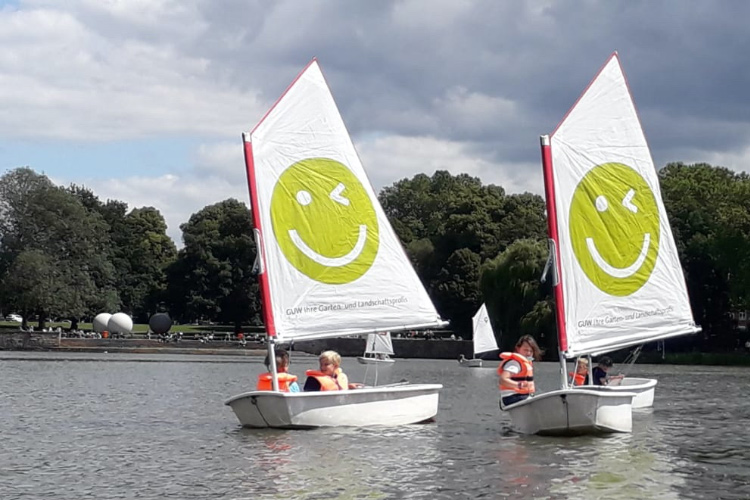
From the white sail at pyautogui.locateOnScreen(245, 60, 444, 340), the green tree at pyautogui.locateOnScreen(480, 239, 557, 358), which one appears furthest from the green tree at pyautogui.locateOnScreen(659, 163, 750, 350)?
the white sail at pyautogui.locateOnScreen(245, 60, 444, 340)

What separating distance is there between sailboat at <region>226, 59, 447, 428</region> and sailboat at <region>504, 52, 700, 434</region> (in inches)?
119

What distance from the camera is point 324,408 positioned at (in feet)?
75.7

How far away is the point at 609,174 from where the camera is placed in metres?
23.3

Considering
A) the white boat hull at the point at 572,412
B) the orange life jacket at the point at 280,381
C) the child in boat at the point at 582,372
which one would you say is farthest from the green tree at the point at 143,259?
the white boat hull at the point at 572,412

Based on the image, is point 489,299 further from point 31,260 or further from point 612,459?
point 612,459

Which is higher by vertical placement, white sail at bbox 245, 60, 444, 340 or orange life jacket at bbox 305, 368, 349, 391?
white sail at bbox 245, 60, 444, 340

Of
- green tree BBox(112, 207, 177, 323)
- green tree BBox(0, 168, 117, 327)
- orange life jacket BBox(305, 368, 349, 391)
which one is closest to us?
orange life jacket BBox(305, 368, 349, 391)

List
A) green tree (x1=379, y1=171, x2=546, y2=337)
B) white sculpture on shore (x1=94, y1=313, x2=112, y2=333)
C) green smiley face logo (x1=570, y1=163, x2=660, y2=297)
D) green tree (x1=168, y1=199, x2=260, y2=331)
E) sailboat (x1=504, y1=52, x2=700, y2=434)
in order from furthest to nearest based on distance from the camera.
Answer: green tree (x1=168, y1=199, x2=260, y2=331), white sculpture on shore (x1=94, y1=313, x2=112, y2=333), green tree (x1=379, y1=171, x2=546, y2=337), green smiley face logo (x1=570, y1=163, x2=660, y2=297), sailboat (x1=504, y1=52, x2=700, y2=434)

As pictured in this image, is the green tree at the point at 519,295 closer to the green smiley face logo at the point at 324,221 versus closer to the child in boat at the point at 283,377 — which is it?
the green smiley face logo at the point at 324,221

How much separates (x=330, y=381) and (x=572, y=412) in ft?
14.9

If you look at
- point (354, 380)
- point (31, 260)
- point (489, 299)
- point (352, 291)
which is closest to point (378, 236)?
point (352, 291)

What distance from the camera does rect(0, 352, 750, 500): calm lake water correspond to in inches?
656

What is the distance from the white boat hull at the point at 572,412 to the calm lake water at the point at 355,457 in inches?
10.6

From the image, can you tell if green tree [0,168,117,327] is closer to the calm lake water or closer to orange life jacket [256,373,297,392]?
the calm lake water
